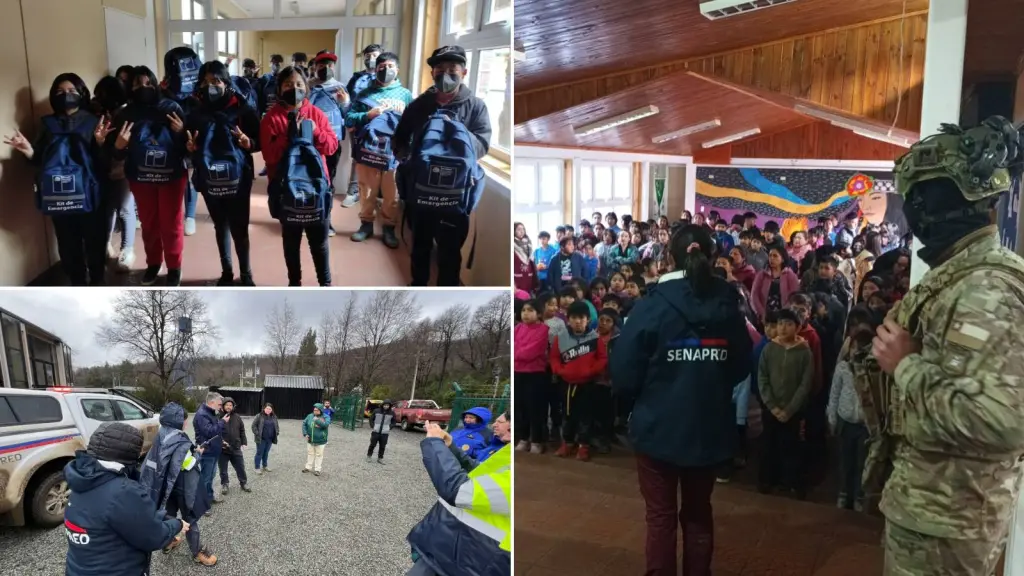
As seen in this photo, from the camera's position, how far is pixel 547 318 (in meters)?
2.17

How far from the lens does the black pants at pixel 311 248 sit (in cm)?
148

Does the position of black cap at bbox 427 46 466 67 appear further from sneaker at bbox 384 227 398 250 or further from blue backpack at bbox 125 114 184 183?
blue backpack at bbox 125 114 184 183

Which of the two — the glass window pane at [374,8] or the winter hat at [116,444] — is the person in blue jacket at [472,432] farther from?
the glass window pane at [374,8]

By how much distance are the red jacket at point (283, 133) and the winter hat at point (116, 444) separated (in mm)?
766

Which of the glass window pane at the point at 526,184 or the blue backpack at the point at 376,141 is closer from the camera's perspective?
the blue backpack at the point at 376,141

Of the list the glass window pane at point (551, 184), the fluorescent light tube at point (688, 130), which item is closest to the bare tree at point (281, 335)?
the glass window pane at point (551, 184)

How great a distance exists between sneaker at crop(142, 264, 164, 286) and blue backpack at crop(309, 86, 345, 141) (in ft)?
1.68

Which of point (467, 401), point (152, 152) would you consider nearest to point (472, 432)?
point (467, 401)

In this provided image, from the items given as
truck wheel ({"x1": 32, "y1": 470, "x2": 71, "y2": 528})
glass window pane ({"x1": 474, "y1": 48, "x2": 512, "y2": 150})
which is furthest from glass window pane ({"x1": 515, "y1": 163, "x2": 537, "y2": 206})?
truck wheel ({"x1": 32, "y1": 470, "x2": 71, "y2": 528})

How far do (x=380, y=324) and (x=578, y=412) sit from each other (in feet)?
2.81

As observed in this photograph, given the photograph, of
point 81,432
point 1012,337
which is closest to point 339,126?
point 81,432

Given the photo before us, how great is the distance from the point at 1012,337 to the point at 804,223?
775mm

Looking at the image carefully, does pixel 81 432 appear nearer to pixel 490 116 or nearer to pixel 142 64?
pixel 142 64

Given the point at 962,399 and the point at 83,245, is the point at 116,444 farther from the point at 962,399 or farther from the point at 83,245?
the point at 962,399
